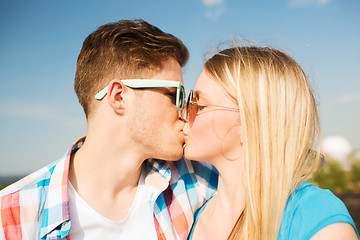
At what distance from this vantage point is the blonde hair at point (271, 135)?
2.29m

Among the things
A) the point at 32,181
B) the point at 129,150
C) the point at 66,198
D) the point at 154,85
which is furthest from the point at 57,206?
the point at 154,85

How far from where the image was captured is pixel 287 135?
233cm

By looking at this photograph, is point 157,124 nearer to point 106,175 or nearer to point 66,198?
point 106,175

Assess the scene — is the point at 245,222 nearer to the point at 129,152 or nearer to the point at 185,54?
the point at 129,152

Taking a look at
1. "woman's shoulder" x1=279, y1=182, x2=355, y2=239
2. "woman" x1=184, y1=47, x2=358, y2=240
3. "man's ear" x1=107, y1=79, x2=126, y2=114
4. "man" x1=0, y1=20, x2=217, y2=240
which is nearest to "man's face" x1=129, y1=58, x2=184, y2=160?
"man" x1=0, y1=20, x2=217, y2=240

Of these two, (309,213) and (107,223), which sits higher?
(309,213)

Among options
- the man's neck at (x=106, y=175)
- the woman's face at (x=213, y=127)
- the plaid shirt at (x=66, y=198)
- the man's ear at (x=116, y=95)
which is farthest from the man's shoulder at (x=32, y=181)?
the woman's face at (x=213, y=127)

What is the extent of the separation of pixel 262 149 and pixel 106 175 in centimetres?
137

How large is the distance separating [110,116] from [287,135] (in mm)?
1550

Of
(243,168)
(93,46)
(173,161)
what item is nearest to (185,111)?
(173,161)

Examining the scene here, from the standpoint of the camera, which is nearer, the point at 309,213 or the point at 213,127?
the point at 309,213

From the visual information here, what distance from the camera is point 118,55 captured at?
2932 mm

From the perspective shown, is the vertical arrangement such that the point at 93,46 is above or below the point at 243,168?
above

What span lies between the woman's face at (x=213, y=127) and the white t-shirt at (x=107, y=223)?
0.67 m
